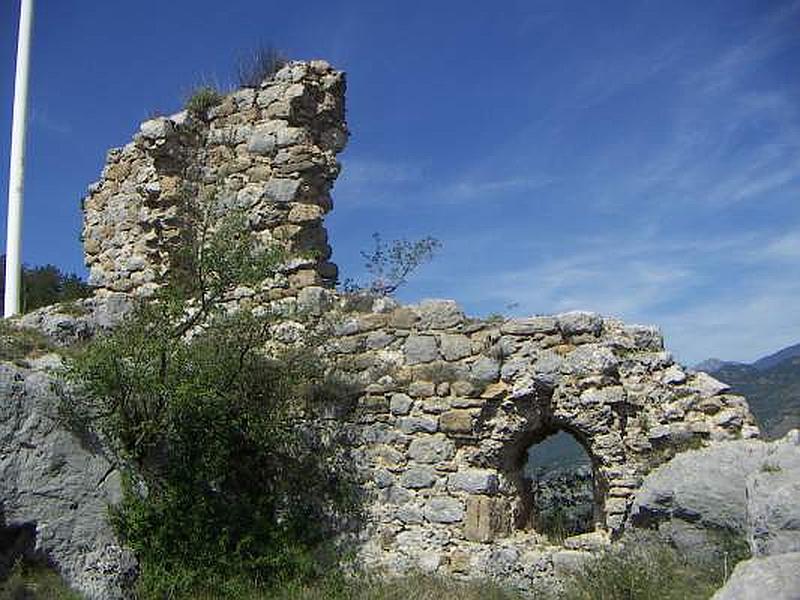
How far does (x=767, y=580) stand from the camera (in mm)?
3979

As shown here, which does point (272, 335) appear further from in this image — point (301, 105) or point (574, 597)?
point (574, 597)

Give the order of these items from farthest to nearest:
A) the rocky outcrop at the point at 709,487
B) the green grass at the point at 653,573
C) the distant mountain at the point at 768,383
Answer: the distant mountain at the point at 768,383 < the rocky outcrop at the point at 709,487 < the green grass at the point at 653,573

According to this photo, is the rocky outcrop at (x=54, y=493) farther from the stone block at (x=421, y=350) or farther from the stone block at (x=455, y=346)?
the stone block at (x=455, y=346)

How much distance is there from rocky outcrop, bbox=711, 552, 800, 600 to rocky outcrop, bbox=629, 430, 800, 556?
1303mm

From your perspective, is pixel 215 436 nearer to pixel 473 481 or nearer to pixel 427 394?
pixel 427 394

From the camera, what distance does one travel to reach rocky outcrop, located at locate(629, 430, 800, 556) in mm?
5945

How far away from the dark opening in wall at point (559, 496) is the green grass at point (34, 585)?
3963 mm

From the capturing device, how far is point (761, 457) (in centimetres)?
628

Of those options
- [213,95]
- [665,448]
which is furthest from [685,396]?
[213,95]

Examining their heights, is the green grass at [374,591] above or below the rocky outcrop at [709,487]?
below

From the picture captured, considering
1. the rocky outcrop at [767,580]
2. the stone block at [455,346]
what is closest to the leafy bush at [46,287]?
the stone block at [455,346]

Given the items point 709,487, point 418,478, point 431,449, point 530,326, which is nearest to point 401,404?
point 431,449

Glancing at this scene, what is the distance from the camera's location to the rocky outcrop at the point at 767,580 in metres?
3.84

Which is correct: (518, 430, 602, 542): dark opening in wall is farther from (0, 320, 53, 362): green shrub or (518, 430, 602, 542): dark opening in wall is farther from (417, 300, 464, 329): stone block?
(0, 320, 53, 362): green shrub
